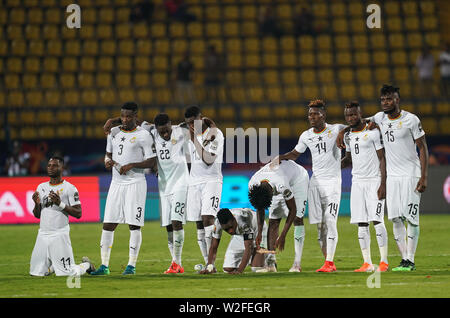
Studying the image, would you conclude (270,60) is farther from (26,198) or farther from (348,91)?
(26,198)

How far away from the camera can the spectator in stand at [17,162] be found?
20438mm

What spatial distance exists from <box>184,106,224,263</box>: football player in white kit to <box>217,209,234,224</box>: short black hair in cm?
80

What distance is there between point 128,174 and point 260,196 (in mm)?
2026

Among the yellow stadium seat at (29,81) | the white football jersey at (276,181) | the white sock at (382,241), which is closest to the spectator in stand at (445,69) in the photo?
the yellow stadium seat at (29,81)

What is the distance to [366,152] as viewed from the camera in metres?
11.1

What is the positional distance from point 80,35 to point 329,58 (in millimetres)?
7403

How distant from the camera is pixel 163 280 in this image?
10.2 meters

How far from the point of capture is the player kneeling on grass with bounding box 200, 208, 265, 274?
35.2ft

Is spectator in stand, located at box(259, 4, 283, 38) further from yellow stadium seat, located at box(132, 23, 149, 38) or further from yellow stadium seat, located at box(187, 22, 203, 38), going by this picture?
yellow stadium seat, located at box(132, 23, 149, 38)

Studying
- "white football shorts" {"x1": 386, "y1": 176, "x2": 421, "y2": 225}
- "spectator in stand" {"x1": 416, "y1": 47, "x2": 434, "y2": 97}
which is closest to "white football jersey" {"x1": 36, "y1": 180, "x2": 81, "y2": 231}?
"white football shorts" {"x1": 386, "y1": 176, "x2": 421, "y2": 225}

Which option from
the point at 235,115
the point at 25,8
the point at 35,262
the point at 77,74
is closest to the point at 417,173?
the point at 35,262

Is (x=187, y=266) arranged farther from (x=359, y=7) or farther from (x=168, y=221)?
(x=359, y=7)

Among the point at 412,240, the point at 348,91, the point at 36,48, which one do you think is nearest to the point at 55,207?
the point at 412,240

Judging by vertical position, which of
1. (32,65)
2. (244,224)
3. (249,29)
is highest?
(249,29)
